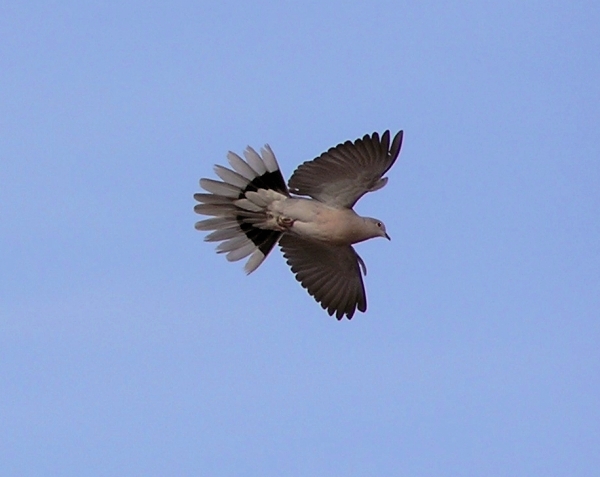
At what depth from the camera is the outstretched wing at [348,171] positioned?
14391mm

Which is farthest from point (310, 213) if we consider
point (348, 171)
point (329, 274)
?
point (329, 274)

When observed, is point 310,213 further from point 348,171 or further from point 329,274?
point 329,274

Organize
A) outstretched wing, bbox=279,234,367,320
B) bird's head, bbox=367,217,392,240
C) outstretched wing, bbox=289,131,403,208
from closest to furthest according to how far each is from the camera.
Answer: outstretched wing, bbox=289,131,403,208, bird's head, bbox=367,217,392,240, outstretched wing, bbox=279,234,367,320

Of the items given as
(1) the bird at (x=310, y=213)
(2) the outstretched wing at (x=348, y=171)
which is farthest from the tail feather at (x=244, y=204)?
(2) the outstretched wing at (x=348, y=171)

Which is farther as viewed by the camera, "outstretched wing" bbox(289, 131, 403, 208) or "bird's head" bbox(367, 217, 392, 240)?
"bird's head" bbox(367, 217, 392, 240)

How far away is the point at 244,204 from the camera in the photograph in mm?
15734

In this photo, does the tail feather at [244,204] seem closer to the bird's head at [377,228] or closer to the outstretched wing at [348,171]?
the outstretched wing at [348,171]

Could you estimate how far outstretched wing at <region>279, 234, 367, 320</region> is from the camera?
16125 mm

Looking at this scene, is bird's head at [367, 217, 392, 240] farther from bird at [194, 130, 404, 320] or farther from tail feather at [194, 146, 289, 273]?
tail feather at [194, 146, 289, 273]

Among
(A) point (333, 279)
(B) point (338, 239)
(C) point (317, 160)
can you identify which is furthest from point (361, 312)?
(C) point (317, 160)

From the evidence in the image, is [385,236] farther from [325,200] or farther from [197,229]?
[197,229]

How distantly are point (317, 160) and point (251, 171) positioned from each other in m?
1.21

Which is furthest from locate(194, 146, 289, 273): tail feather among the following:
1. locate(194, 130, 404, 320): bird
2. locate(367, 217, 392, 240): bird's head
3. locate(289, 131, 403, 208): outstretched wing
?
locate(367, 217, 392, 240): bird's head

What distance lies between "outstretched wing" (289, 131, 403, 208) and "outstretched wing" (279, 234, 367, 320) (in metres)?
1.09
